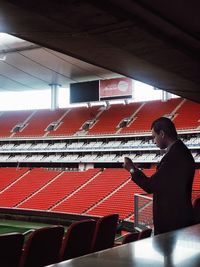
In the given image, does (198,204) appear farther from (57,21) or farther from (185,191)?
(57,21)

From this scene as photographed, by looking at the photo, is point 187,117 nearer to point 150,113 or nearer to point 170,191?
point 150,113

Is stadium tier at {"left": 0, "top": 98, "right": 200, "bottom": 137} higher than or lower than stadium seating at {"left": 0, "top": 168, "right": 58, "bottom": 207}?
higher

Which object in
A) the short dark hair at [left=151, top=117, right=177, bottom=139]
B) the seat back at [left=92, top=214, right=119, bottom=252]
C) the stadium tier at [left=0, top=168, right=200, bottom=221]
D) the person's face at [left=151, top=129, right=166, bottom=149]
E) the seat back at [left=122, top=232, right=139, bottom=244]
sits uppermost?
the short dark hair at [left=151, top=117, right=177, bottom=139]

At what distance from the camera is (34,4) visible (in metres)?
2.38

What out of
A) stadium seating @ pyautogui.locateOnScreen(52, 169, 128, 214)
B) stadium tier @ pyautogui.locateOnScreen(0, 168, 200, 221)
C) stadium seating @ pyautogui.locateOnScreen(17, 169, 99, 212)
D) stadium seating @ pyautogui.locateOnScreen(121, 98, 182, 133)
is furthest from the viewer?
stadium seating @ pyautogui.locateOnScreen(121, 98, 182, 133)

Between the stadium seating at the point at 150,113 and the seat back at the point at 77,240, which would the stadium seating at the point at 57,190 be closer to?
the stadium seating at the point at 150,113

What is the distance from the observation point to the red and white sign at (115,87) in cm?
2067

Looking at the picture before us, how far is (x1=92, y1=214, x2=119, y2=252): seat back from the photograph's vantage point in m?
3.52

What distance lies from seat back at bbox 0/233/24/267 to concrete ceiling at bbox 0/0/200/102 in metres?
1.33

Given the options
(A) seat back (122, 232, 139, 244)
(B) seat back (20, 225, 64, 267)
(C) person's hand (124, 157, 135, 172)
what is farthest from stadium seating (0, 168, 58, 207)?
(C) person's hand (124, 157, 135, 172)

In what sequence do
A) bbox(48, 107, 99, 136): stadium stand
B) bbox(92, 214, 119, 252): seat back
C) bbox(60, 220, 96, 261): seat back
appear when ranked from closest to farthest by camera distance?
bbox(60, 220, 96, 261): seat back
bbox(92, 214, 119, 252): seat back
bbox(48, 107, 99, 136): stadium stand

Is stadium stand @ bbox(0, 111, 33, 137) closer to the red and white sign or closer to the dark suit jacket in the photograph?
the red and white sign

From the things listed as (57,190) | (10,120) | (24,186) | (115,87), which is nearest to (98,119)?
(115,87)

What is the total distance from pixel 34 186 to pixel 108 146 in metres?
4.33
